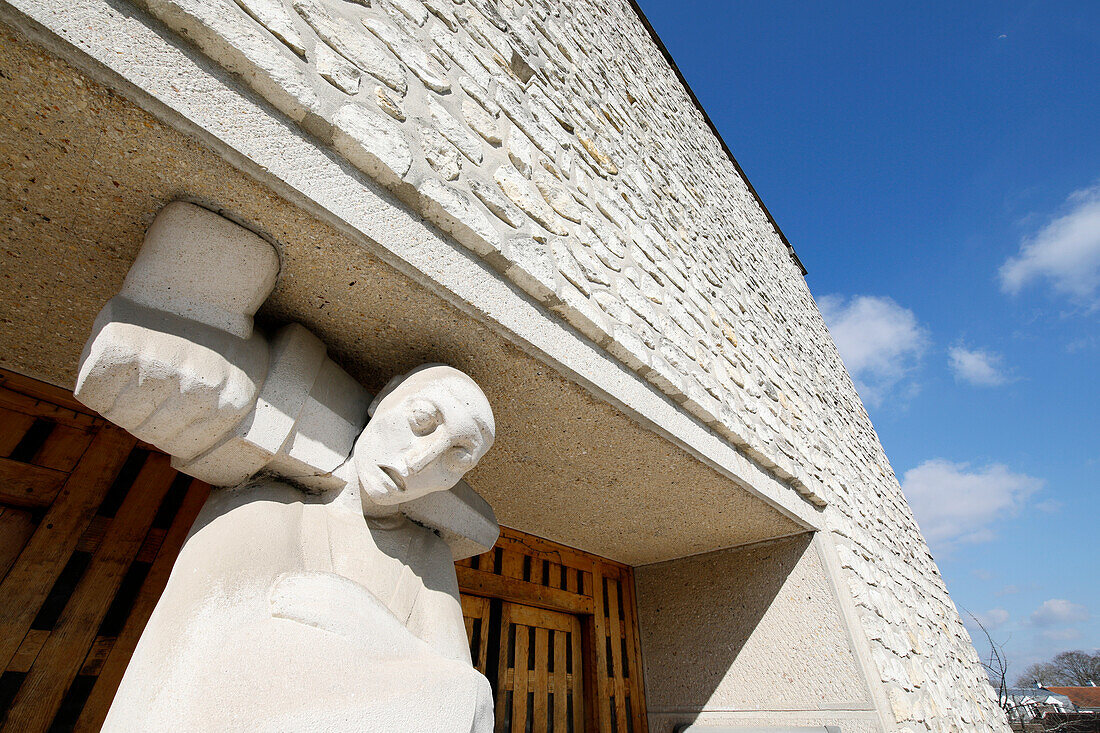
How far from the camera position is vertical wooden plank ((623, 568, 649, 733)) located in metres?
2.52

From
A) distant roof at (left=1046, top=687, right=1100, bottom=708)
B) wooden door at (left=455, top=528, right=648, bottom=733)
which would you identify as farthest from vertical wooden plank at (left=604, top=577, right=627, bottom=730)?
distant roof at (left=1046, top=687, right=1100, bottom=708)

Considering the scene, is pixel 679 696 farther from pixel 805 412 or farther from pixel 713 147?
pixel 713 147

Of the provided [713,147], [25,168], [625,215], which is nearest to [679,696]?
[625,215]

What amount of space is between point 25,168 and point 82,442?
0.86m

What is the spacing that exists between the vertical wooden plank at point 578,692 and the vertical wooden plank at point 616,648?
122 mm

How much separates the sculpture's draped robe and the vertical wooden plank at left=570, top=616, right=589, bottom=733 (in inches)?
64.7

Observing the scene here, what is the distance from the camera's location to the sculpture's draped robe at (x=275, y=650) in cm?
70

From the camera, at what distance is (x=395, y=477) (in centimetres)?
109

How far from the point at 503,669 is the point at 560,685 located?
0.34 meters

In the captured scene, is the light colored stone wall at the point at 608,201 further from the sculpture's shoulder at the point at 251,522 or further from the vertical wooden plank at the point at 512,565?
the vertical wooden plank at the point at 512,565

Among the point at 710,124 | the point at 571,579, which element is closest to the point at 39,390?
the point at 571,579

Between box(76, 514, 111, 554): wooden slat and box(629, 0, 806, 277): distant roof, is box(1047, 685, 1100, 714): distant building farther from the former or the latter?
box(76, 514, 111, 554): wooden slat

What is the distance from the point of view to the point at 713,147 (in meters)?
4.46

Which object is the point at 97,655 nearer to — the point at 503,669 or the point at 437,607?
the point at 437,607
